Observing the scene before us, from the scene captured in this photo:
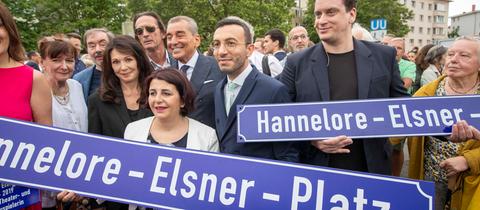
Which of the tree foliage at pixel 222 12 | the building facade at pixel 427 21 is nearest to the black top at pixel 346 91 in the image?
the tree foliage at pixel 222 12

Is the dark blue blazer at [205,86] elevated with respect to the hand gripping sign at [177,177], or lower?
elevated

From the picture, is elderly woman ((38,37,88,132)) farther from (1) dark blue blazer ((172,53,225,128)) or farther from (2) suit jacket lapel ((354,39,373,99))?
(2) suit jacket lapel ((354,39,373,99))

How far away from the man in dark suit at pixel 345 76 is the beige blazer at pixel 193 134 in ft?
2.21

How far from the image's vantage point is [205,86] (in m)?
3.35

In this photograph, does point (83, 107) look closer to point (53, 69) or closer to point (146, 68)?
point (53, 69)

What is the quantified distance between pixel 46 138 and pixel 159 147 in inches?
26.1

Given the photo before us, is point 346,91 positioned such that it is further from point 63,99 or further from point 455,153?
point 63,99

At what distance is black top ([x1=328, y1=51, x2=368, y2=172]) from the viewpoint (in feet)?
8.95

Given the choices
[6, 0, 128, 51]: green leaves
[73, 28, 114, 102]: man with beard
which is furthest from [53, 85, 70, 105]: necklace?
[6, 0, 128, 51]: green leaves

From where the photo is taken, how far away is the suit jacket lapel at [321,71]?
271 cm

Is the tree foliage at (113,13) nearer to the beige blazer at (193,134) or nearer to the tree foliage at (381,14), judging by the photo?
the tree foliage at (381,14)

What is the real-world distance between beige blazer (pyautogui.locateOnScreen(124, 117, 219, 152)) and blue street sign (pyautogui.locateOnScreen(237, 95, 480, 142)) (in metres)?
0.28

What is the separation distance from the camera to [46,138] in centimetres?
224

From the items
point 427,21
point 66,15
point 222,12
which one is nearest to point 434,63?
point 222,12
